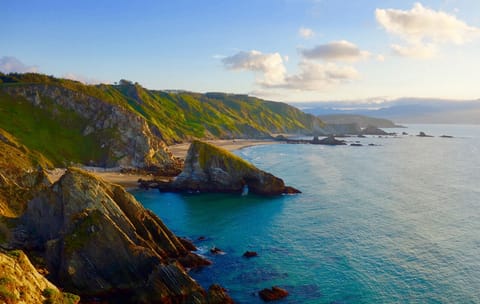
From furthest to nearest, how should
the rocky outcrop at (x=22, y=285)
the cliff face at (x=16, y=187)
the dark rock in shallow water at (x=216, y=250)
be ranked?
the cliff face at (x=16, y=187) < the dark rock in shallow water at (x=216, y=250) < the rocky outcrop at (x=22, y=285)

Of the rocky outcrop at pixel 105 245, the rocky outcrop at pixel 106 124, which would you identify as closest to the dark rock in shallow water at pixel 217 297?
the rocky outcrop at pixel 105 245

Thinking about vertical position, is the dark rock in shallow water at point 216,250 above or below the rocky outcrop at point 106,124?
→ below

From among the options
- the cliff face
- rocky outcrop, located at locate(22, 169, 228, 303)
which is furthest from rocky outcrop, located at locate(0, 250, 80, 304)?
the cliff face

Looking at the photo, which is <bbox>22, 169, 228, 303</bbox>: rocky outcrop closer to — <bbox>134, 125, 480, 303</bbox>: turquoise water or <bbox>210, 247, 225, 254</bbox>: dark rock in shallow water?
<bbox>210, 247, 225, 254</bbox>: dark rock in shallow water

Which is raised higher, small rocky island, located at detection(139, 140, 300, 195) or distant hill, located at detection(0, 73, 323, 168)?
distant hill, located at detection(0, 73, 323, 168)

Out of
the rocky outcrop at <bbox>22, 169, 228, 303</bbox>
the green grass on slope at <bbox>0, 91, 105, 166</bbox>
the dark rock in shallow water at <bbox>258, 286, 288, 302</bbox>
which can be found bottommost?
the dark rock in shallow water at <bbox>258, 286, 288, 302</bbox>

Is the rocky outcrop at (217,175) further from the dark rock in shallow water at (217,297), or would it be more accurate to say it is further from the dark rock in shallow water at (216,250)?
the dark rock in shallow water at (217,297)
